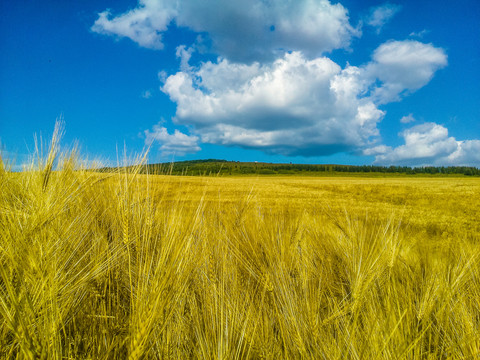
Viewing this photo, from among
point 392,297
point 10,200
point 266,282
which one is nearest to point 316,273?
point 392,297

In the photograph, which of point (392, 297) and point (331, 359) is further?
point (392, 297)

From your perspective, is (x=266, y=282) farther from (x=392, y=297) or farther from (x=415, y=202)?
(x=415, y=202)

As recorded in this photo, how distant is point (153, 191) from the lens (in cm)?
214

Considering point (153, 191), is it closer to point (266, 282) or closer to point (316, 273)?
point (266, 282)

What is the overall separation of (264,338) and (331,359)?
0.32 metres

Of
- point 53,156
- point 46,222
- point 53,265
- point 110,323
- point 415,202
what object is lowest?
point 415,202

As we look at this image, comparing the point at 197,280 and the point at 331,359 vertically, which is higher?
the point at 197,280

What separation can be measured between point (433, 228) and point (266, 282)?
7125mm

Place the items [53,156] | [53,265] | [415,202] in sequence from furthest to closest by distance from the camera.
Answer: [415,202] < [53,156] < [53,265]

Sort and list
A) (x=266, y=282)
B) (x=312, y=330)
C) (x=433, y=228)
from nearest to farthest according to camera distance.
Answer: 1. (x=312, y=330)
2. (x=266, y=282)
3. (x=433, y=228)

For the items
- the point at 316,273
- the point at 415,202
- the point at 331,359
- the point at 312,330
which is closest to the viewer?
the point at 331,359

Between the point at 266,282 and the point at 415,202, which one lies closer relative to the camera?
the point at 266,282

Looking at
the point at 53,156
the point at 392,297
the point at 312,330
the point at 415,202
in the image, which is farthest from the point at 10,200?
the point at 415,202

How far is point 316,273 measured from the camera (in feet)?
6.77
